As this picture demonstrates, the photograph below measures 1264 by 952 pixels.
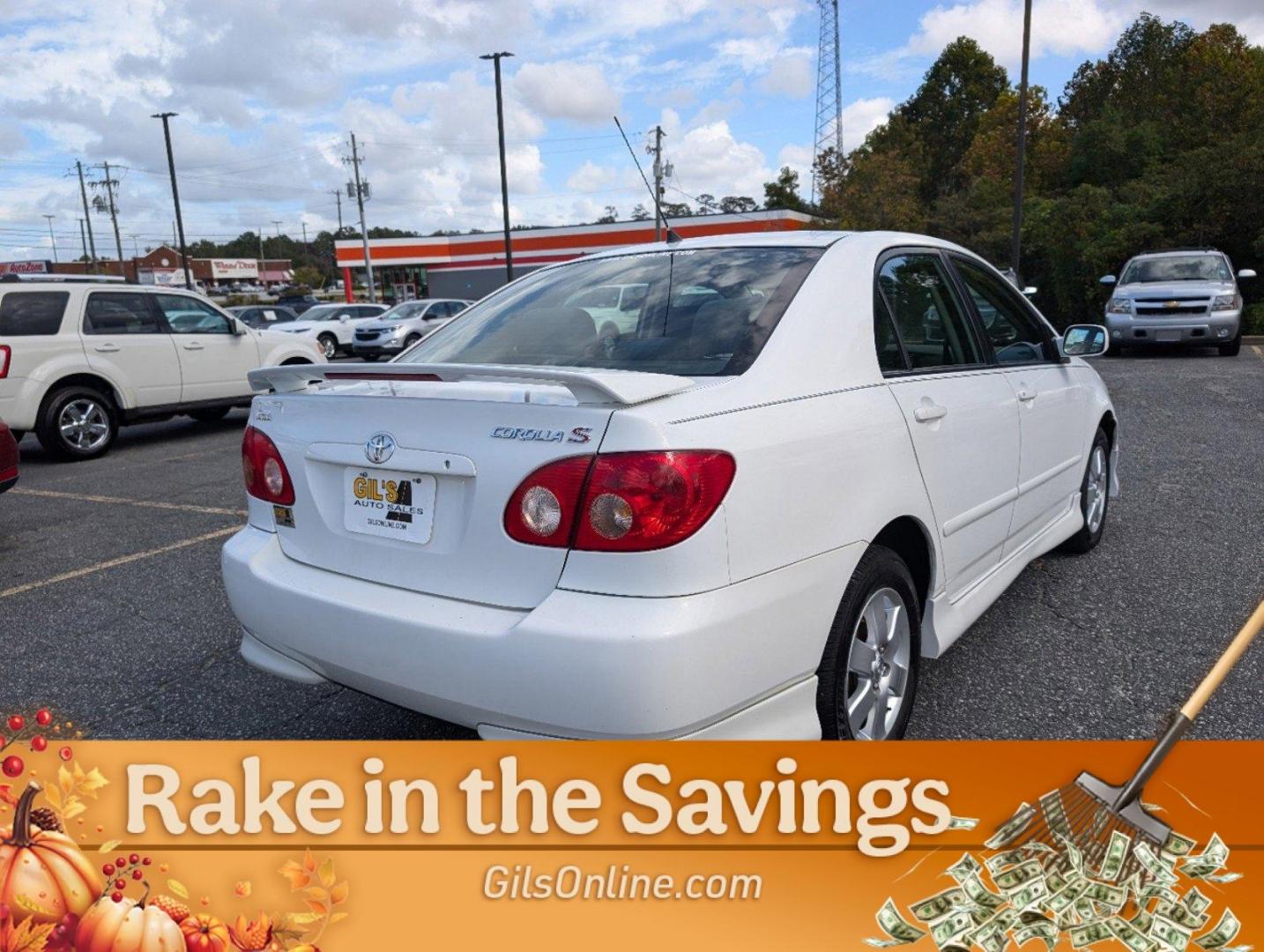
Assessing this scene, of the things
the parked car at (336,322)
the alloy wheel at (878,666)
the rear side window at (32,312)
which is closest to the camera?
the alloy wheel at (878,666)

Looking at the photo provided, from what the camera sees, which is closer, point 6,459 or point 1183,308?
point 6,459

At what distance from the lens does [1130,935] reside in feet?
6.05

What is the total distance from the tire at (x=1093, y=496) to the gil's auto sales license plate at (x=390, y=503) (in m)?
3.35

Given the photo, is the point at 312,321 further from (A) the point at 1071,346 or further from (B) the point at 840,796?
(B) the point at 840,796

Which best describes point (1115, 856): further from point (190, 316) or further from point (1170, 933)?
point (190, 316)

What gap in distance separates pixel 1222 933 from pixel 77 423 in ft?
31.9

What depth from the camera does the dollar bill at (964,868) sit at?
1976 millimetres

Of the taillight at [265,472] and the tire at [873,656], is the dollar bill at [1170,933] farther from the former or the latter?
the taillight at [265,472]

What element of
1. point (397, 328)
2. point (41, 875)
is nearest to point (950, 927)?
point (41, 875)

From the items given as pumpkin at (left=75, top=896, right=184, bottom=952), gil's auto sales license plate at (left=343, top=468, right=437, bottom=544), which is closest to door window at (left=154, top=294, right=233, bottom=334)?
gil's auto sales license plate at (left=343, top=468, right=437, bottom=544)

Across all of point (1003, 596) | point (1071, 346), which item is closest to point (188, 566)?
point (1003, 596)

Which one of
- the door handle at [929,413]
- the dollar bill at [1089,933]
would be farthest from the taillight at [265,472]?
the dollar bill at [1089,933]

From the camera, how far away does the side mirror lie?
14.4ft

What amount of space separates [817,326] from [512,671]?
123 centimetres
